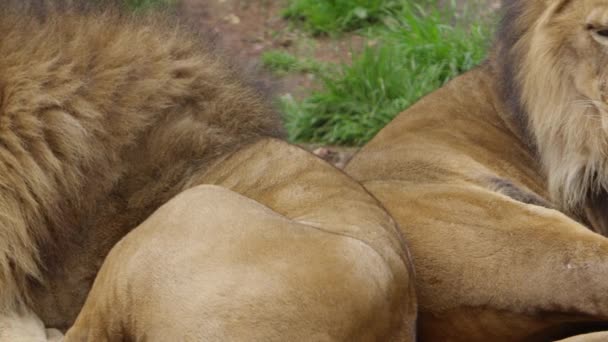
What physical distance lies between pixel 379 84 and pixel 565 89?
2.19m

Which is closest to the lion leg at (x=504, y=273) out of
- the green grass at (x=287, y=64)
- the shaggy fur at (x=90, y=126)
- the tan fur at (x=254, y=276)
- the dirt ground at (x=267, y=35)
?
the tan fur at (x=254, y=276)

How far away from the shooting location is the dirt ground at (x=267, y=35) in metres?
6.68

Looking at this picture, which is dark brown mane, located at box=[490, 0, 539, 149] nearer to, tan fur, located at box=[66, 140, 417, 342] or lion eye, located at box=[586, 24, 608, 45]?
lion eye, located at box=[586, 24, 608, 45]

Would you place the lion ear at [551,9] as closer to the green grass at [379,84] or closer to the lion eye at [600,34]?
the lion eye at [600,34]

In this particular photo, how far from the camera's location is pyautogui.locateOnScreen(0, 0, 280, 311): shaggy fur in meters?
3.39

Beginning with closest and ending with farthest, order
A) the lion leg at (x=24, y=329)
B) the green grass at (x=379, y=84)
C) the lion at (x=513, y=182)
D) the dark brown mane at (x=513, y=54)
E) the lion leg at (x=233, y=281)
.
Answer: the lion leg at (x=233, y=281), the lion leg at (x=24, y=329), the lion at (x=513, y=182), the dark brown mane at (x=513, y=54), the green grass at (x=379, y=84)

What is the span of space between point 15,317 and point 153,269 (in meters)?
0.63

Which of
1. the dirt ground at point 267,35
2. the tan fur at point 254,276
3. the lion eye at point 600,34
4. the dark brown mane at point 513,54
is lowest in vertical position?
the dirt ground at point 267,35

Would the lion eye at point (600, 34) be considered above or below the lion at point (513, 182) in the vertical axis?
above

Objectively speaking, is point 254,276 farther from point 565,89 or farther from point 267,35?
point 267,35

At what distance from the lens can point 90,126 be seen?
348 cm

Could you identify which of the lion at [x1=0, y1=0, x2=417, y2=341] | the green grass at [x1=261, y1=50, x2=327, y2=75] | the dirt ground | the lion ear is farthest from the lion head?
the green grass at [x1=261, y1=50, x2=327, y2=75]

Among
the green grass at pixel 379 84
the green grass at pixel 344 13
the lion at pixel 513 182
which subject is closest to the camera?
the lion at pixel 513 182

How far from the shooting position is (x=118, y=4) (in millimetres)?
3803
